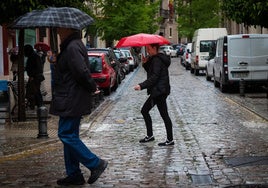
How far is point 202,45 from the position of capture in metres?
34.9

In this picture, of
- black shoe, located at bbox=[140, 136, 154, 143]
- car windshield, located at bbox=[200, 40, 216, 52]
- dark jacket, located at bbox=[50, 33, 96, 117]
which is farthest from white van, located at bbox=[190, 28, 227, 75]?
dark jacket, located at bbox=[50, 33, 96, 117]

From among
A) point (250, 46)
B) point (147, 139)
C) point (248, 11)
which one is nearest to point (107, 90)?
point (250, 46)

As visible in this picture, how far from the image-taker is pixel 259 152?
9500 mm

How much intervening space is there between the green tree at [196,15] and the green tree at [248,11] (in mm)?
43963

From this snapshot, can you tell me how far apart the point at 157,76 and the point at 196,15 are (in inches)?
2233

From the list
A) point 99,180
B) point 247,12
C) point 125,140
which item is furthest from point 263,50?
point 99,180

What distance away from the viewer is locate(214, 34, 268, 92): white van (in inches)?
854

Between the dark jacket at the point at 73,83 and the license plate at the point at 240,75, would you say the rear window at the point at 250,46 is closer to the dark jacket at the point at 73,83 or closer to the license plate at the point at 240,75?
the license plate at the point at 240,75

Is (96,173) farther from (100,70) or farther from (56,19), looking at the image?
(100,70)

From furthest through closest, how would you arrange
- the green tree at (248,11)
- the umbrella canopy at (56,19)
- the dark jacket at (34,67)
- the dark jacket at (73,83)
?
the dark jacket at (34,67), the green tree at (248,11), the umbrella canopy at (56,19), the dark jacket at (73,83)

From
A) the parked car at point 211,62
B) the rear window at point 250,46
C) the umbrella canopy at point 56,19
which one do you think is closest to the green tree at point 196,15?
the parked car at point 211,62

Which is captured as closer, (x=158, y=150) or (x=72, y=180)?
(x=72, y=180)

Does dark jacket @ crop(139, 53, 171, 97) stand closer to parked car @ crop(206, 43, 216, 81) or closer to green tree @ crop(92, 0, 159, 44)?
parked car @ crop(206, 43, 216, 81)

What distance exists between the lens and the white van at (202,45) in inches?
1357
